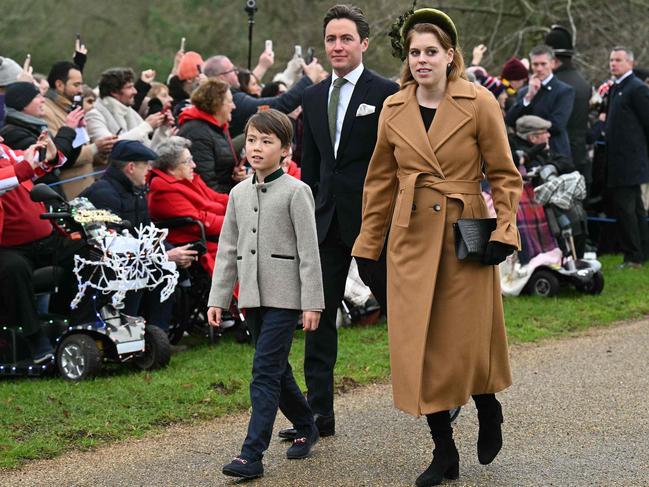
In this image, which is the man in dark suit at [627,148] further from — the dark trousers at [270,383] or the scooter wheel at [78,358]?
the dark trousers at [270,383]

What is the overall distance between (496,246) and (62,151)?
174 inches

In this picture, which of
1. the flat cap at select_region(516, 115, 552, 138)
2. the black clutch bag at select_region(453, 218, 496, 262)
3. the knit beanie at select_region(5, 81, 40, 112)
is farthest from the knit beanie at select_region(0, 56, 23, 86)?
the black clutch bag at select_region(453, 218, 496, 262)

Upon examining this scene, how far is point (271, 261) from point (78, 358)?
245 centimetres

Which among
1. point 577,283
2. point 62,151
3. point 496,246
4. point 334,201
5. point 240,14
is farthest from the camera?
point 240,14

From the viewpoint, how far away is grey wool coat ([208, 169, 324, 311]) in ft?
19.4

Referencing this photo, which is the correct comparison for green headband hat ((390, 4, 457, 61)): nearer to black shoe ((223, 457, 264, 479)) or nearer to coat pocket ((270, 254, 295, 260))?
coat pocket ((270, 254, 295, 260))

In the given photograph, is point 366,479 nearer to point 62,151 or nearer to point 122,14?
point 62,151

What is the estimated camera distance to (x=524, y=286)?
11219 millimetres

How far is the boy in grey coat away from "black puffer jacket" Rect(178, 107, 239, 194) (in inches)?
141

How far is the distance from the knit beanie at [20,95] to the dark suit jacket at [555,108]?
513 centimetres

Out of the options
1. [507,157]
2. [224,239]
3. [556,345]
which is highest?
[507,157]

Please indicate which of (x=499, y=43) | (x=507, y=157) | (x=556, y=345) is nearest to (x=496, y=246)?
(x=507, y=157)

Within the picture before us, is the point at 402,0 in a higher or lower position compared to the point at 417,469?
higher

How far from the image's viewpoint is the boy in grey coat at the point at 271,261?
231 inches
